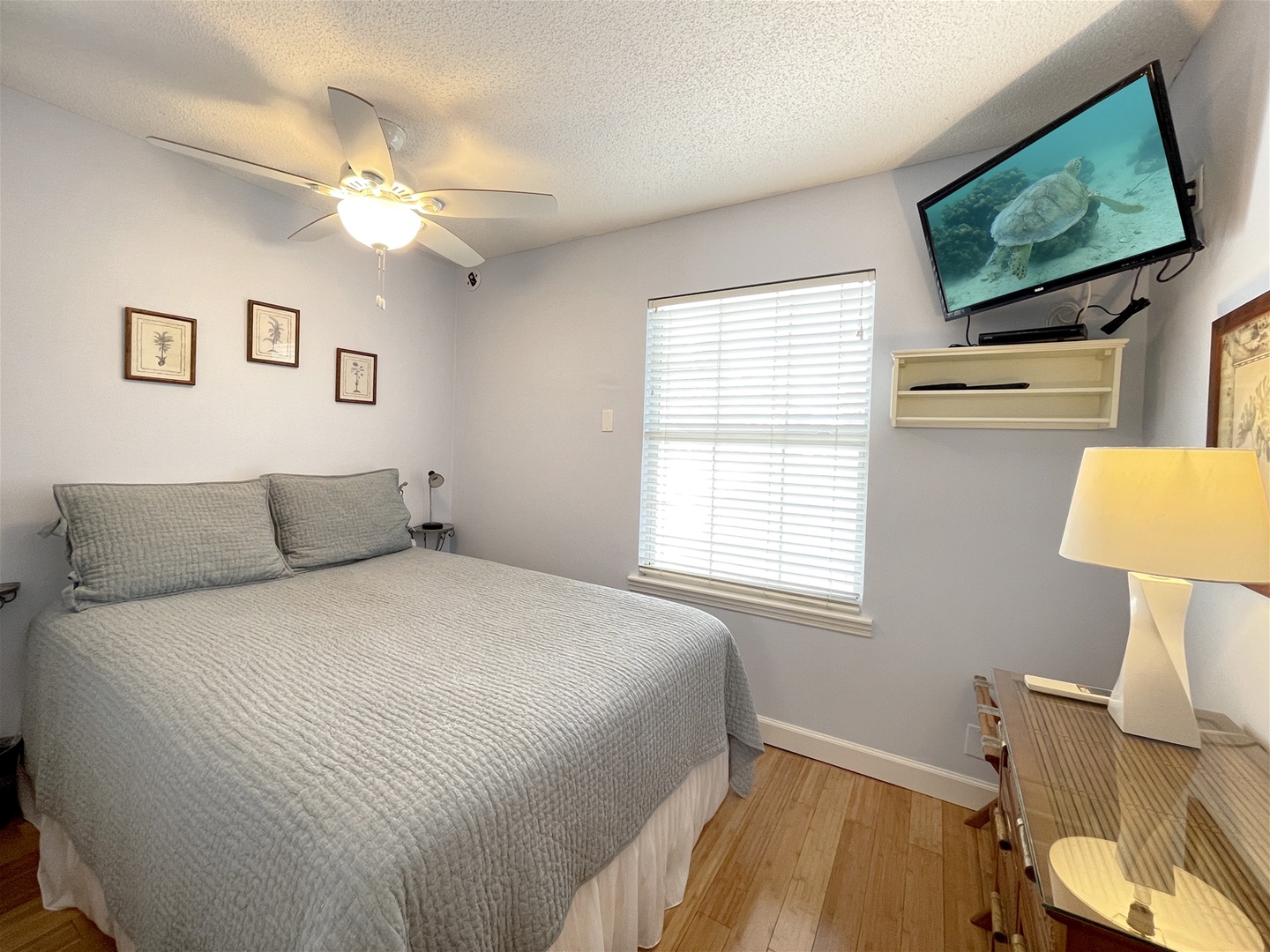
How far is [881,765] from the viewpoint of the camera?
6.93 ft

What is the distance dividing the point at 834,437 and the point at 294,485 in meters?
2.43

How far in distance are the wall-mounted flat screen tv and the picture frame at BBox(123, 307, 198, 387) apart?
9.85ft

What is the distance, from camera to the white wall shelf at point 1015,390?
1.67 m

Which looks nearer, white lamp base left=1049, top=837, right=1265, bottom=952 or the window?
white lamp base left=1049, top=837, right=1265, bottom=952

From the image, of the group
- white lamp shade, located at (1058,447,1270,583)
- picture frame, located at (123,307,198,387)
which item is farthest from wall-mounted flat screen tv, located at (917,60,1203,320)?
picture frame, located at (123,307,198,387)

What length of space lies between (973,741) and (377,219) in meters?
2.85

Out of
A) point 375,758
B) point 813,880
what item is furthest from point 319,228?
point 813,880

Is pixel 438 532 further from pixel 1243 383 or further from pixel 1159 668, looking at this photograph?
pixel 1243 383

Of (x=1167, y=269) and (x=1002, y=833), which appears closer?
(x=1002, y=833)

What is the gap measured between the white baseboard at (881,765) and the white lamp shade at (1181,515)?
1.46 meters

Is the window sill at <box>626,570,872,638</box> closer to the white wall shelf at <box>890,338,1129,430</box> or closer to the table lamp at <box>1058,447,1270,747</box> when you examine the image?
the white wall shelf at <box>890,338,1129,430</box>

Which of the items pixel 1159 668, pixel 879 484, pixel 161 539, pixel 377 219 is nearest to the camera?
pixel 1159 668

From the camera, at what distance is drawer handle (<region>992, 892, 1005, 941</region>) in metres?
1.18

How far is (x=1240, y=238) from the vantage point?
114 cm
